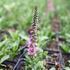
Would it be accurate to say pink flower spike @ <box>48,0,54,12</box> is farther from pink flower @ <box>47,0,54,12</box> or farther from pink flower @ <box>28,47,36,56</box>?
pink flower @ <box>28,47,36,56</box>

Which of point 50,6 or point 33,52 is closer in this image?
point 33,52

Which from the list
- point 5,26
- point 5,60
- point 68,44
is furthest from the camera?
point 5,26

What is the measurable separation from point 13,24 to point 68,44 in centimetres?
178

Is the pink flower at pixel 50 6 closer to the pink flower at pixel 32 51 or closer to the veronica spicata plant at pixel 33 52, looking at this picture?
the veronica spicata plant at pixel 33 52

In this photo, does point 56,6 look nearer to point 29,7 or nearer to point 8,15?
point 29,7

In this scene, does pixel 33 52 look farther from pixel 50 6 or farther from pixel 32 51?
pixel 50 6

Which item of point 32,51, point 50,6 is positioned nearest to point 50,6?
point 50,6

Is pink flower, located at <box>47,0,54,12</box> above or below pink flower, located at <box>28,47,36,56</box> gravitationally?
above

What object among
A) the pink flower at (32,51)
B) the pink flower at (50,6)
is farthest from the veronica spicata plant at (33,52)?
the pink flower at (50,6)

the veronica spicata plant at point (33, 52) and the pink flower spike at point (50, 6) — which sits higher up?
the pink flower spike at point (50, 6)

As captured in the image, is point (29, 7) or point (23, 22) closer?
point (23, 22)

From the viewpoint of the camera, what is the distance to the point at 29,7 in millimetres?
7578

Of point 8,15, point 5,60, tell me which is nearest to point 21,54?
point 5,60

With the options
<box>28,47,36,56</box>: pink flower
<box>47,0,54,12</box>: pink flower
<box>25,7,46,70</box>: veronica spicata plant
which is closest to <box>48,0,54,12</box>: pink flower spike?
<box>47,0,54,12</box>: pink flower
